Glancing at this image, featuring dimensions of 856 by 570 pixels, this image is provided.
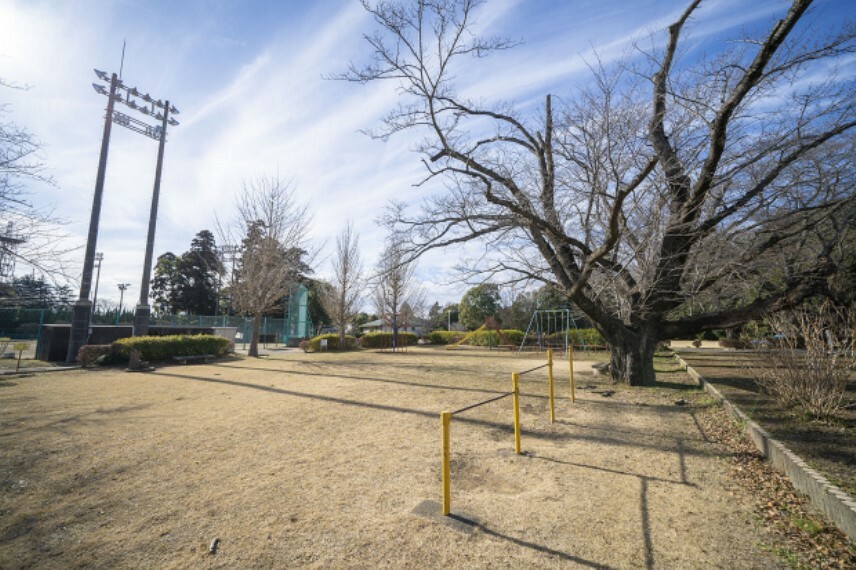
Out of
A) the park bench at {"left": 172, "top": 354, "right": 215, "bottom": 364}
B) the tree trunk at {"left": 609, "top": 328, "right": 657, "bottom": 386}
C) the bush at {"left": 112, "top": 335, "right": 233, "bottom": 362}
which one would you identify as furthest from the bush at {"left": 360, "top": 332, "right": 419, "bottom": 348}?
the tree trunk at {"left": 609, "top": 328, "right": 657, "bottom": 386}

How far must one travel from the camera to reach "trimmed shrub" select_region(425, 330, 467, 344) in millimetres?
34781

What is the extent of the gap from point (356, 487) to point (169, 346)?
13.9m

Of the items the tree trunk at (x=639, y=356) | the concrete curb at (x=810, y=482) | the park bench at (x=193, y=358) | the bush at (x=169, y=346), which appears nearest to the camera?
the concrete curb at (x=810, y=482)

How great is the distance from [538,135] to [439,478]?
9.38m

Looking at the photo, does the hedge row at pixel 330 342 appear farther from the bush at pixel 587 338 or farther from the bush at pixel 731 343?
the bush at pixel 731 343

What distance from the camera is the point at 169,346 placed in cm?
1479

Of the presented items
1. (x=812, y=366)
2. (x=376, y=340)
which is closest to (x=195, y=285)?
(x=376, y=340)

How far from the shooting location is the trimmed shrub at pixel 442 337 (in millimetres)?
34781

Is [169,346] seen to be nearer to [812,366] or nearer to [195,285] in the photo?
[812,366]

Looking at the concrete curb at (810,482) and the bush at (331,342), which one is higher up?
the bush at (331,342)

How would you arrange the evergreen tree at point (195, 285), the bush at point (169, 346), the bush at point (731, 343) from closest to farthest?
1. the bush at point (169, 346)
2. the bush at point (731, 343)
3. the evergreen tree at point (195, 285)

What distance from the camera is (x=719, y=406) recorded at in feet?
25.7

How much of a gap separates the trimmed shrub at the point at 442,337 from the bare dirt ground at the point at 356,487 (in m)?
26.7

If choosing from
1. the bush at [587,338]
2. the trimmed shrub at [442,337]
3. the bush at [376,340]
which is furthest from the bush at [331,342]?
→ the bush at [587,338]
